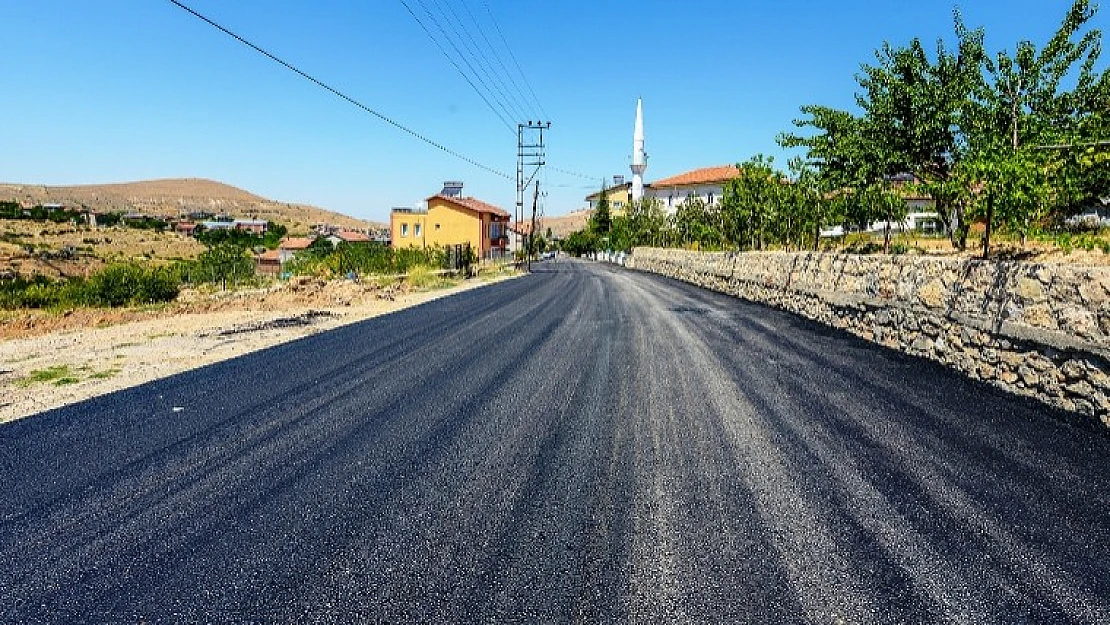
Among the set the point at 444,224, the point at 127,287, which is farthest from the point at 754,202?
the point at 444,224

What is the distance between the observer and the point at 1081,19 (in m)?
10.7

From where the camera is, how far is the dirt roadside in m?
7.41

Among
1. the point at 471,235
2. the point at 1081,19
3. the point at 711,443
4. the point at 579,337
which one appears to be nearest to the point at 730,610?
the point at 711,443

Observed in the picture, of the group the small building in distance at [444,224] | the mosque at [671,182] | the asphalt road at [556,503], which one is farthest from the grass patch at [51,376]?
the mosque at [671,182]

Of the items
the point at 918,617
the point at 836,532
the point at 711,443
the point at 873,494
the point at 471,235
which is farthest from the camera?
the point at 471,235

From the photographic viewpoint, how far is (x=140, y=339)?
11383 mm

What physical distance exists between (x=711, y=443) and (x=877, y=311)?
7.13 metres

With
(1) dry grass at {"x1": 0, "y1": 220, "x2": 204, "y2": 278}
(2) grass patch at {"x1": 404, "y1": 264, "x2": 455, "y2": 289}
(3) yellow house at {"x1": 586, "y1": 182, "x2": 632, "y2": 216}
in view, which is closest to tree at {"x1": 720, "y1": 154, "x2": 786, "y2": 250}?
(2) grass patch at {"x1": 404, "y1": 264, "x2": 455, "y2": 289}

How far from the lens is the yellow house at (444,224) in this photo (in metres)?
70.2

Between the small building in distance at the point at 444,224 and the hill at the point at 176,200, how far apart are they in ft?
248

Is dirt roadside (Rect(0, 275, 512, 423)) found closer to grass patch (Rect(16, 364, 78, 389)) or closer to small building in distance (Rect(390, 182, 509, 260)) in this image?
grass patch (Rect(16, 364, 78, 389))

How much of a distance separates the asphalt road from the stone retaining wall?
56 cm

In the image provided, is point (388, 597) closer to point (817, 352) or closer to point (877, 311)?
point (817, 352)

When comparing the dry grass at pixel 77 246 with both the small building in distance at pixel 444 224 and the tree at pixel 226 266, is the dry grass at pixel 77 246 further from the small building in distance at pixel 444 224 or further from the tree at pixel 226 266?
the small building in distance at pixel 444 224
